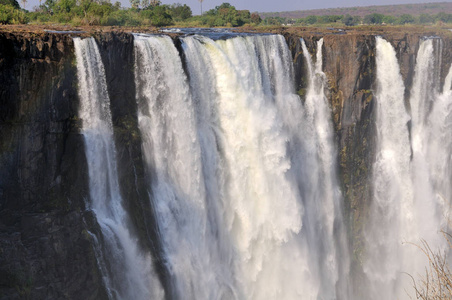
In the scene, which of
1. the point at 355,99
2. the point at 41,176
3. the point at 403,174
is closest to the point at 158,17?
the point at 355,99

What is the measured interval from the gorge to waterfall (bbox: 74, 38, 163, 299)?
40mm

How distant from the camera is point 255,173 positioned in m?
17.5

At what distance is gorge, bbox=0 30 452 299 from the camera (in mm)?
13070

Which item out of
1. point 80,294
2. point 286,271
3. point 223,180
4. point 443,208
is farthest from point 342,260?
point 80,294

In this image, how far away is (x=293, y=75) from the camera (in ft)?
65.1

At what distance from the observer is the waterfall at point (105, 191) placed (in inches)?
535

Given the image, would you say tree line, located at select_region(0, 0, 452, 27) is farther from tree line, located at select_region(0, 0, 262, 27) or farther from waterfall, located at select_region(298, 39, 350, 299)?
waterfall, located at select_region(298, 39, 350, 299)

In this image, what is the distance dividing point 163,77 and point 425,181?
532 inches

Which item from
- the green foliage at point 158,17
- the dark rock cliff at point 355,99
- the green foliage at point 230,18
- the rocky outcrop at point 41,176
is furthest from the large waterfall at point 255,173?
the green foliage at point 230,18

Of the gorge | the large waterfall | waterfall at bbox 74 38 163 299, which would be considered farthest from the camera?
the large waterfall

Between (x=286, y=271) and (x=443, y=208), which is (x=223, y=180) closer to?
(x=286, y=271)

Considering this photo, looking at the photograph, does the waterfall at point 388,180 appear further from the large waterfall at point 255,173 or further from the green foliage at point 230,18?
the green foliage at point 230,18

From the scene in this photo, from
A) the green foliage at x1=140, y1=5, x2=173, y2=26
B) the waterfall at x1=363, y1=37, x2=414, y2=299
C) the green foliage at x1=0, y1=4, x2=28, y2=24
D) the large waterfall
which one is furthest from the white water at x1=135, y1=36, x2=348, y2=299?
the green foliage at x1=140, y1=5, x2=173, y2=26

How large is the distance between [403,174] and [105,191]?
1346 centimetres
